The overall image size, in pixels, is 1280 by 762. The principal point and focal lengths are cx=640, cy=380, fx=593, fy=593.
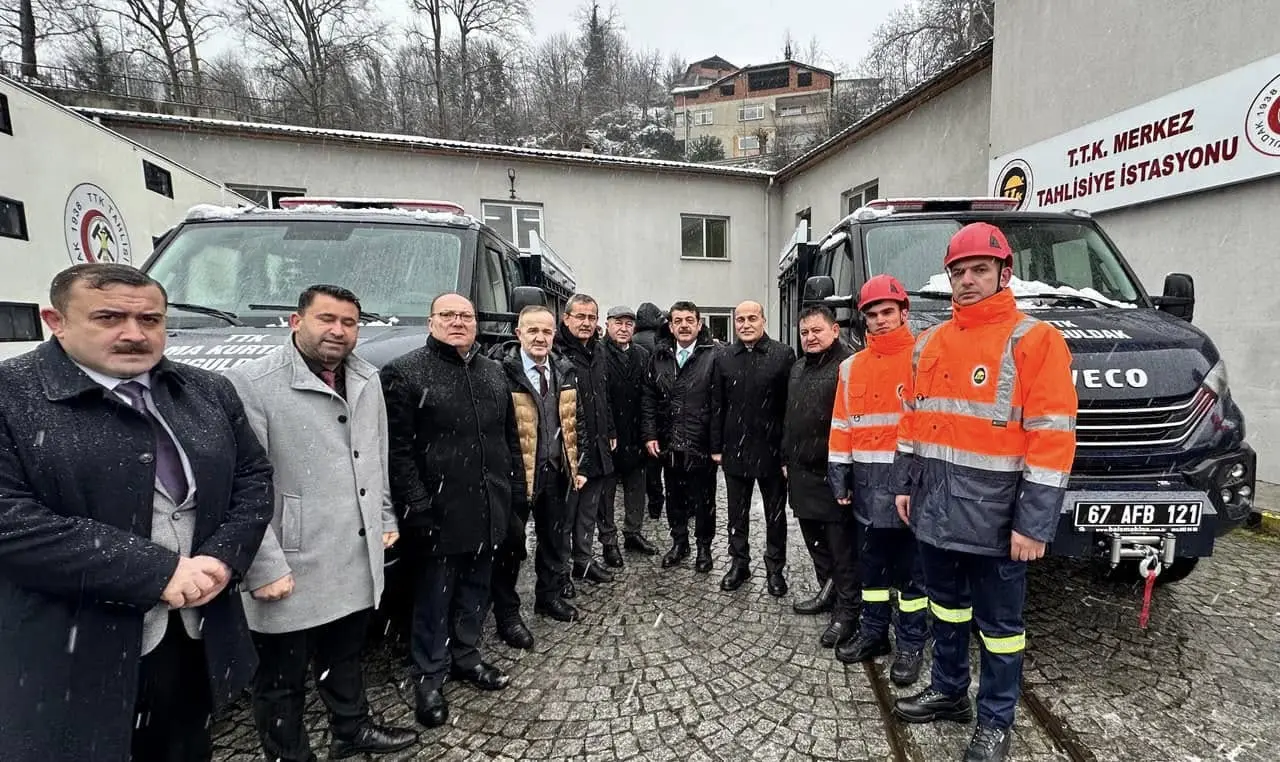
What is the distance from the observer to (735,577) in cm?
416

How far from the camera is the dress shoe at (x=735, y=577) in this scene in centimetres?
413

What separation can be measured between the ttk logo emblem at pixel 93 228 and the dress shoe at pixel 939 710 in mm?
6987

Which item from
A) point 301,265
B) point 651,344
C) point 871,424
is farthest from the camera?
point 651,344

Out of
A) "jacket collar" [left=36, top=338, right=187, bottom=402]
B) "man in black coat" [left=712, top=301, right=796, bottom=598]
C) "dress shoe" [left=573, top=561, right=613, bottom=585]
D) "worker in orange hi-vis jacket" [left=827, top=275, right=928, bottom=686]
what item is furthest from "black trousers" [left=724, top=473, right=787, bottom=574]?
"jacket collar" [left=36, top=338, right=187, bottom=402]

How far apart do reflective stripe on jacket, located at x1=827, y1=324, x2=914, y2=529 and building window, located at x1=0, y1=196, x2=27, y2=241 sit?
6251mm

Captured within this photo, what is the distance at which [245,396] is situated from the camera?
214 cm

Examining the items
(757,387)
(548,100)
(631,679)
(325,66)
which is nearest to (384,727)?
(631,679)

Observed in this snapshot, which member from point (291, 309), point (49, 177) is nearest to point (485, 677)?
point (291, 309)

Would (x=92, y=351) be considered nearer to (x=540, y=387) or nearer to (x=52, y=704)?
(x=52, y=704)

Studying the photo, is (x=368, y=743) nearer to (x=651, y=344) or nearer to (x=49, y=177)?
(x=651, y=344)

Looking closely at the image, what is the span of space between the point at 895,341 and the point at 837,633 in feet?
5.49

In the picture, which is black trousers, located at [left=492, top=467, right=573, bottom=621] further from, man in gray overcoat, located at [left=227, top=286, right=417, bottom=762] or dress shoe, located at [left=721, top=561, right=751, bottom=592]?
dress shoe, located at [left=721, top=561, right=751, bottom=592]

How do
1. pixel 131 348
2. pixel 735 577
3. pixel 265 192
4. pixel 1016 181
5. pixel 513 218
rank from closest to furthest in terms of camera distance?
1. pixel 131 348
2. pixel 735 577
3. pixel 1016 181
4. pixel 265 192
5. pixel 513 218

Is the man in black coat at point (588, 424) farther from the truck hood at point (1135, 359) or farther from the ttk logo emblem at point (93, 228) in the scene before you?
the ttk logo emblem at point (93, 228)
